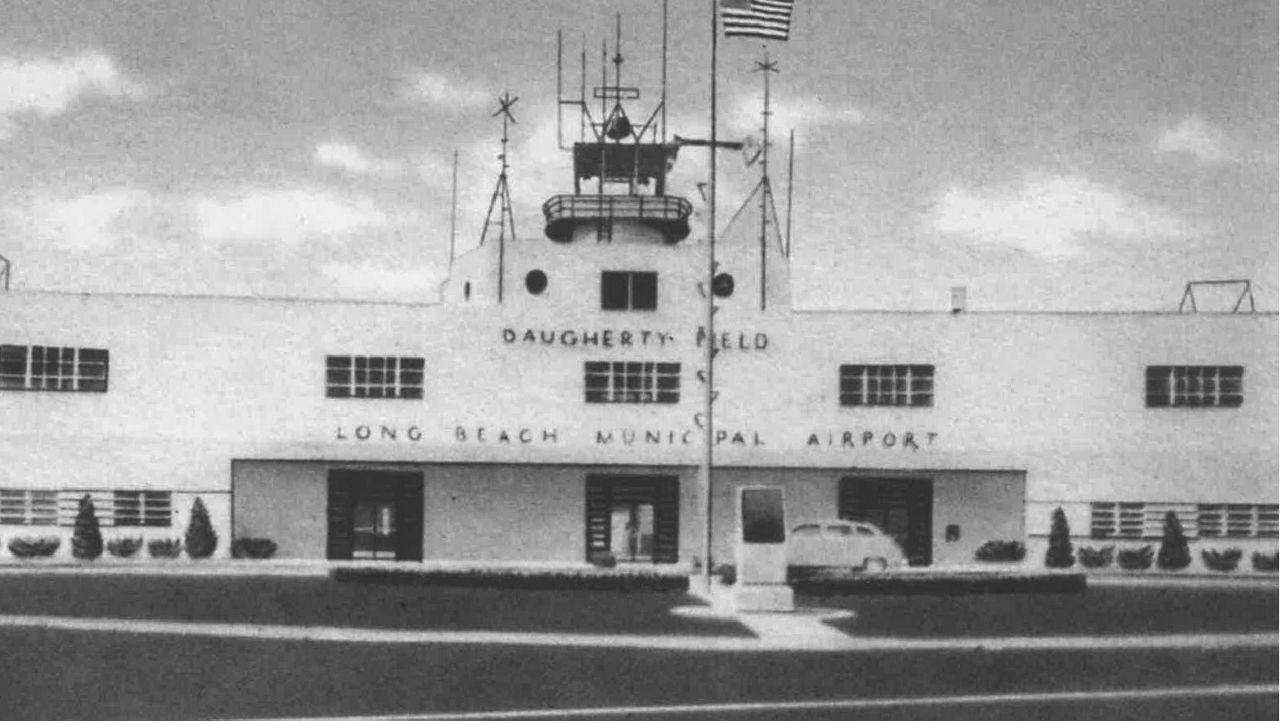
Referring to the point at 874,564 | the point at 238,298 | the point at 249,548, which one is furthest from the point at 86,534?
the point at 874,564

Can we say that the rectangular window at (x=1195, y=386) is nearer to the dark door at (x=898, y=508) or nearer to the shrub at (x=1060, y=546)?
the shrub at (x=1060, y=546)

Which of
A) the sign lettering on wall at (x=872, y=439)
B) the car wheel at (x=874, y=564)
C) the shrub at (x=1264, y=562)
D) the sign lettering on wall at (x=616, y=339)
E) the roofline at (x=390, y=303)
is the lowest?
the car wheel at (x=874, y=564)

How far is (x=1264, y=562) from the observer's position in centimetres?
3098

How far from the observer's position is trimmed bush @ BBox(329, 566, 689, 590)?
1099 inches

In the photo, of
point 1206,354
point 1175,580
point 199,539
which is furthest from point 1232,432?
point 199,539

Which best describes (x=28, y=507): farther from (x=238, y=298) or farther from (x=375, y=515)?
(x=375, y=515)

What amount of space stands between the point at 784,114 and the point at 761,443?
11.2 meters

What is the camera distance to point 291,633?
2030 cm

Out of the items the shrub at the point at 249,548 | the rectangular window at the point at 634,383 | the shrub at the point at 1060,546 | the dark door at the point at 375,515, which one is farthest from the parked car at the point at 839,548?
the shrub at the point at 249,548

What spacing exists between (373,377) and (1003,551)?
1442 centimetres

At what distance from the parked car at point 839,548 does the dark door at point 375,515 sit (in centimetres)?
860

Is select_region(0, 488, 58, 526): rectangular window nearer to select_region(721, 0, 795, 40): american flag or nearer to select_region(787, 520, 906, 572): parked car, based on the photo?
select_region(787, 520, 906, 572): parked car

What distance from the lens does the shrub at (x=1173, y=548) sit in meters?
31.4

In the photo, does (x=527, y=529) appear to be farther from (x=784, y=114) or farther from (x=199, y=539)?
(x=784, y=114)
